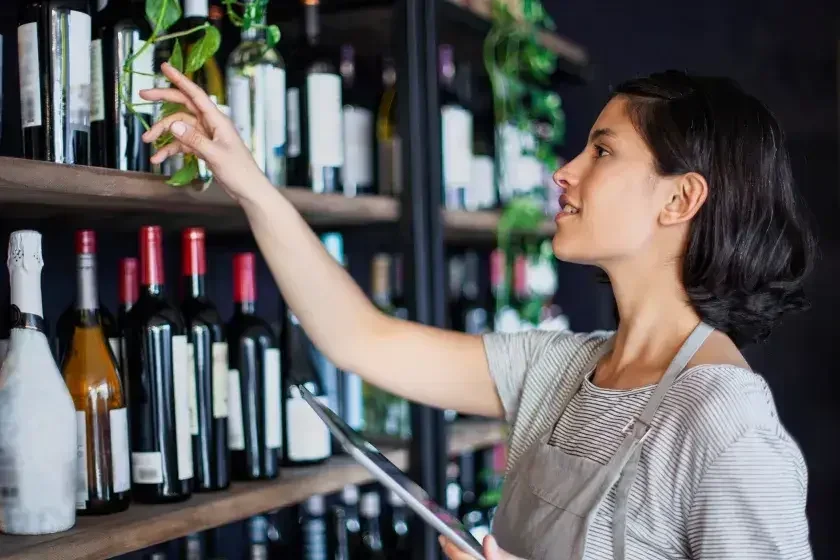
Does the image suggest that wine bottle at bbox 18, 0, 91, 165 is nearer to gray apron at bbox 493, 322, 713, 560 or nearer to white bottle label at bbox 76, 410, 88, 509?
white bottle label at bbox 76, 410, 88, 509

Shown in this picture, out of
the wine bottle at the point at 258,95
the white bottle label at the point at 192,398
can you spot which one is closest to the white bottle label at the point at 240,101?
the wine bottle at the point at 258,95

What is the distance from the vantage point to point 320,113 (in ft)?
4.53

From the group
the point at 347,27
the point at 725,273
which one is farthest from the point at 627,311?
the point at 347,27

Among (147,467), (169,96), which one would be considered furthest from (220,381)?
(169,96)

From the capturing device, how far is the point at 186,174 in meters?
1.07

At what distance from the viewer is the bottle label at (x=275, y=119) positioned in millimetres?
1304

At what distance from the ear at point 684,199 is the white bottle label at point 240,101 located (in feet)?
1.85

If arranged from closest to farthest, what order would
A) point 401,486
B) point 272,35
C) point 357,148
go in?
point 401,486 < point 272,35 < point 357,148

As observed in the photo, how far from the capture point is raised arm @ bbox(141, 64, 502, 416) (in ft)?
3.45

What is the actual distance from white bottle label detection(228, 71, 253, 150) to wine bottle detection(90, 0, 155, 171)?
0.17m

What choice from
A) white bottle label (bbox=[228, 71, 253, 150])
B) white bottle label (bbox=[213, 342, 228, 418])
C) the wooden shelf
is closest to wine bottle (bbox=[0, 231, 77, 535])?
the wooden shelf

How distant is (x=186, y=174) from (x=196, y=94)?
9 cm

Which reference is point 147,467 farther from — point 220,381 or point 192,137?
→ point 192,137

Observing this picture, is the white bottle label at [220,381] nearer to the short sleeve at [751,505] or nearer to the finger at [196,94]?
the finger at [196,94]
